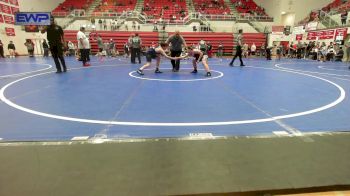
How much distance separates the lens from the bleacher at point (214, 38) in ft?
78.5

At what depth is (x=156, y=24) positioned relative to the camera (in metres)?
24.4

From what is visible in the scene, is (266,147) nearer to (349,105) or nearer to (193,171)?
(193,171)

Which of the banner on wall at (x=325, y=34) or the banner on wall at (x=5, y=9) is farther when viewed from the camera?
the banner on wall at (x=5, y=9)

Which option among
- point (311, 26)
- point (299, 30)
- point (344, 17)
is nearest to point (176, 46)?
point (344, 17)

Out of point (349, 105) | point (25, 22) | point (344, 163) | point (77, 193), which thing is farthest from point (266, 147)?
point (25, 22)

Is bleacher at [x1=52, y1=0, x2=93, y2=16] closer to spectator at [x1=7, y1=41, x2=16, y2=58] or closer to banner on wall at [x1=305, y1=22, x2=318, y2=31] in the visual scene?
spectator at [x1=7, y1=41, x2=16, y2=58]

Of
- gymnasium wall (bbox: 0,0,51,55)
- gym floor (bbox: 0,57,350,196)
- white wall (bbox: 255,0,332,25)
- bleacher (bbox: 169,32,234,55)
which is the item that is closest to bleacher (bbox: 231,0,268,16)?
white wall (bbox: 255,0,332,25)

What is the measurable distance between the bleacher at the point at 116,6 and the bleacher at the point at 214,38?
7736 mm

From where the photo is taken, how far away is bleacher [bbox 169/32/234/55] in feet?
78.5

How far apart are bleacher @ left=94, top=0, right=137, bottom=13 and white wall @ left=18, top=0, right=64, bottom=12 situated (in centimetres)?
555

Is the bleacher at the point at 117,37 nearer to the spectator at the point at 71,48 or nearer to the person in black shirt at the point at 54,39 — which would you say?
the spectator at the point at 71,48

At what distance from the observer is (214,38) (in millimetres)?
24281

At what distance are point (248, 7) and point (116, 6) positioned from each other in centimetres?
1596

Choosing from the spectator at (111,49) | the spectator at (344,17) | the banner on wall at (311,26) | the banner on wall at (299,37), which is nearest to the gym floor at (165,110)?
the spectator at (111,49)
